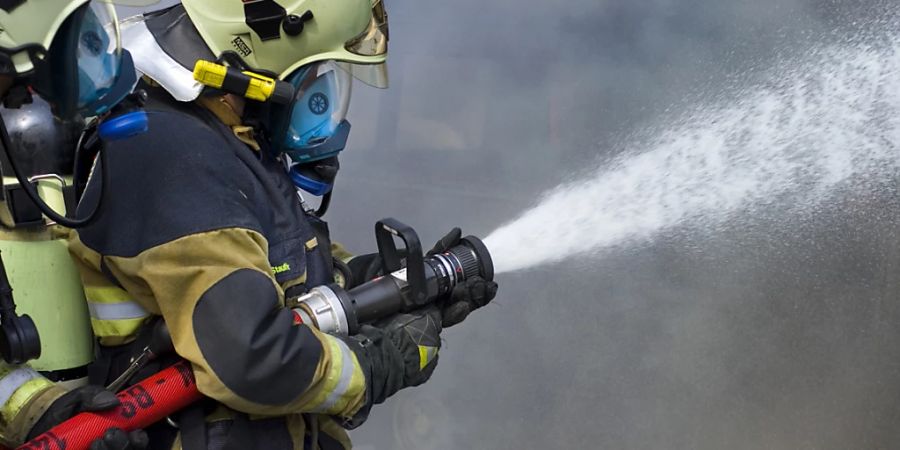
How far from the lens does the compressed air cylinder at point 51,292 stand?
6.95 feet

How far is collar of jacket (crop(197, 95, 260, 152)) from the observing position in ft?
7.18

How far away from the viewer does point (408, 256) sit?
2.30 m

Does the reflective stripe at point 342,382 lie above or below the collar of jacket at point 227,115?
below

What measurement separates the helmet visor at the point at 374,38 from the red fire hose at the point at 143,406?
0.90 meters

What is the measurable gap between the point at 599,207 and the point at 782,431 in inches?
49.8

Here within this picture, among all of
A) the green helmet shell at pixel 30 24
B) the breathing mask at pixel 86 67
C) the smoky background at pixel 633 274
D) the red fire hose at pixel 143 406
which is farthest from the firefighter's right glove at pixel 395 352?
the smoky background at pixel 633 274

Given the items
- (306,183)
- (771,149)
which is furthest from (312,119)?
(771,149)

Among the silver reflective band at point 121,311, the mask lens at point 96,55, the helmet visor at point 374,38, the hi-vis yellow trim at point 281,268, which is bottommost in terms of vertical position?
the silver reflective band at point 121,311

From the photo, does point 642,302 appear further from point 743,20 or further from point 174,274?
point 174,274

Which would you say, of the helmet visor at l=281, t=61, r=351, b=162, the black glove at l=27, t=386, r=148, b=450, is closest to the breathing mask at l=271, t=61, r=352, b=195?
the helmet visor at l=281, t=61, r=351, b=162

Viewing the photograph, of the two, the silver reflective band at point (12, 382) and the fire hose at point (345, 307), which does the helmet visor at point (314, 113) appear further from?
the silver reflective band at point (12, 382)

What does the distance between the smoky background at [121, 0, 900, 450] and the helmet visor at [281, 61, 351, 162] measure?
1.75m

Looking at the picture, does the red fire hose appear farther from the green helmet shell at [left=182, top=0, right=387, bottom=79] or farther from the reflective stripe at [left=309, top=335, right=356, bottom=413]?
the green helmet shell at [left=182, top=0, right=387, bottom=79]

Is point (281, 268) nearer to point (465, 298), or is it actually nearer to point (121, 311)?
point (121, 311)
